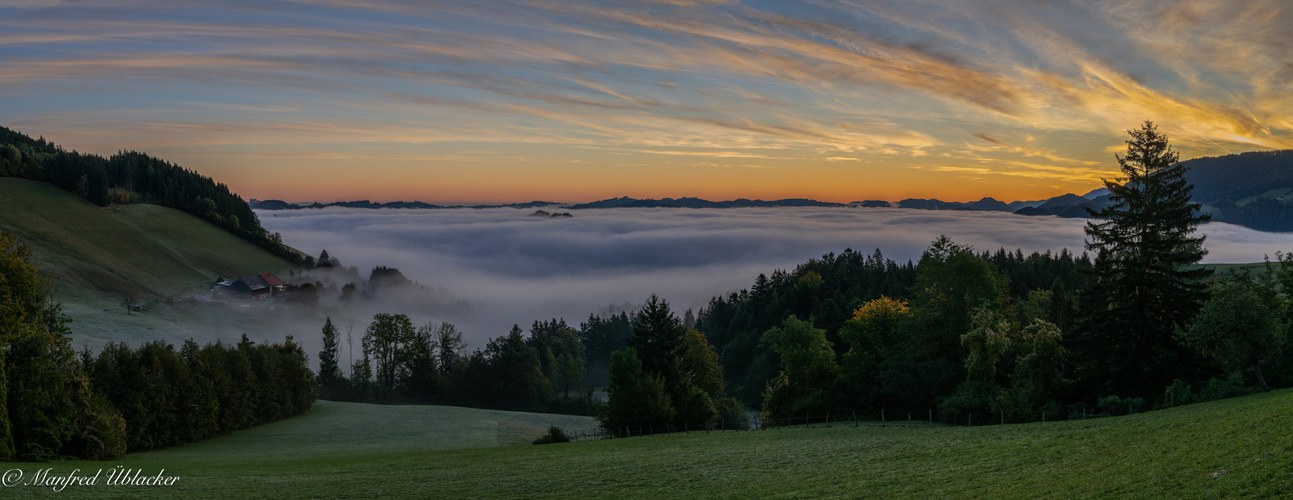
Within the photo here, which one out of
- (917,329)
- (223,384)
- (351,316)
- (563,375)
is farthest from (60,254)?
(917,329)

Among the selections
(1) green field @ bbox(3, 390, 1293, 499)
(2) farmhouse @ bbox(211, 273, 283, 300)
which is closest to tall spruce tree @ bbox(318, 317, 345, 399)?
(2) farmhouse @ bbox(211, 273, 283, 300)

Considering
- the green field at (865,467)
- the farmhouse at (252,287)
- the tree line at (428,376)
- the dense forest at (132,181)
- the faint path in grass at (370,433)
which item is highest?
the dense forest at (132,181)

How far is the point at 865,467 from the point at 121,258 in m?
123

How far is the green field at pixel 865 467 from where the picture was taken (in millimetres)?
14193

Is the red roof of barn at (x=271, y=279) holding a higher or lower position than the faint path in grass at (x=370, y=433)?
higher

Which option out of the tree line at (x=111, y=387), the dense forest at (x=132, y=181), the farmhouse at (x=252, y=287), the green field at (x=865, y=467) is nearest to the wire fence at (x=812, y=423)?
the green field at (x=865, y=467)

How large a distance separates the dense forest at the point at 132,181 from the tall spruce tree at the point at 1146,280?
152396mm

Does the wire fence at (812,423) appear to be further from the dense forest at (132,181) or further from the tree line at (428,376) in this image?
the dense forest at (132,181)

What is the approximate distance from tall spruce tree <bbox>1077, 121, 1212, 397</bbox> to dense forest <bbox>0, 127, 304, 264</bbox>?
152 m

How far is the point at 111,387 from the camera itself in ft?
145

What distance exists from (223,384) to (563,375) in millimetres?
81861

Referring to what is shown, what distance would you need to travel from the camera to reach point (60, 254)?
312ft

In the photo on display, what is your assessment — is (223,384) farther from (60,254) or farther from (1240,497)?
(60,254)

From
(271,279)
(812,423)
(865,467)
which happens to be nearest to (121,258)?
(271,279)
